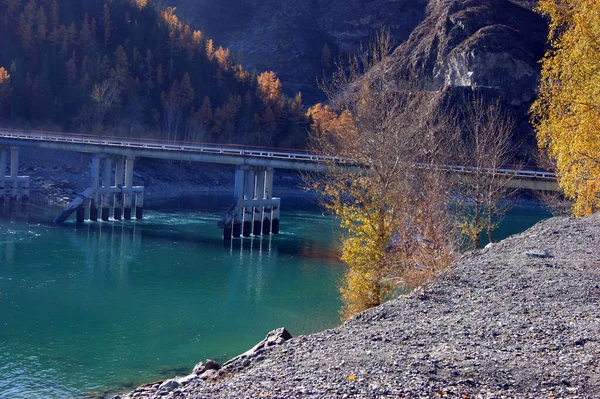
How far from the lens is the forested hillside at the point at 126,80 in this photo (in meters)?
98.8

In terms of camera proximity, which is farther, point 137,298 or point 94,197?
point 94,197

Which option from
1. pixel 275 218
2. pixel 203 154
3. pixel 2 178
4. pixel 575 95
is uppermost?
pixel 575 95

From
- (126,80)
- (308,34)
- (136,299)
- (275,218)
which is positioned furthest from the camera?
(308,34)

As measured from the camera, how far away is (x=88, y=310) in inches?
1012

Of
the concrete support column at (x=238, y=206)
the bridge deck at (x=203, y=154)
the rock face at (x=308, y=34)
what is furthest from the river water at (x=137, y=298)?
the rock face at (x=308, y=34)

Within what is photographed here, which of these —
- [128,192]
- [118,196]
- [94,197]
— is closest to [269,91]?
[128,192]

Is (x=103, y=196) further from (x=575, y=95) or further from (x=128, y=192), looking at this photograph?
(x=575, y=95)

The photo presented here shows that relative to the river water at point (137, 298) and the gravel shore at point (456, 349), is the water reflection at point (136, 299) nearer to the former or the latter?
the river water at point (137, 298)

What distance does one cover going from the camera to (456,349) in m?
11.0

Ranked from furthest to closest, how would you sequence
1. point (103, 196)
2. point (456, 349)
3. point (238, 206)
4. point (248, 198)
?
point (103, 196), point (248, 198), point (238, 206), point (456, 349)

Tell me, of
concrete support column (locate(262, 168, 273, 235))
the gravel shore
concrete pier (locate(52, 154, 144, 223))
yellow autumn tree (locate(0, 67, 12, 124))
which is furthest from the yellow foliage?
the gravel shore

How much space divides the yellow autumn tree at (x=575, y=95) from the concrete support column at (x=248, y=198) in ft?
106

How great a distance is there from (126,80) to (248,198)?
6553cm

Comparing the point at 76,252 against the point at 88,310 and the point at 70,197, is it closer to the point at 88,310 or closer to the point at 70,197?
the point at 88,310
